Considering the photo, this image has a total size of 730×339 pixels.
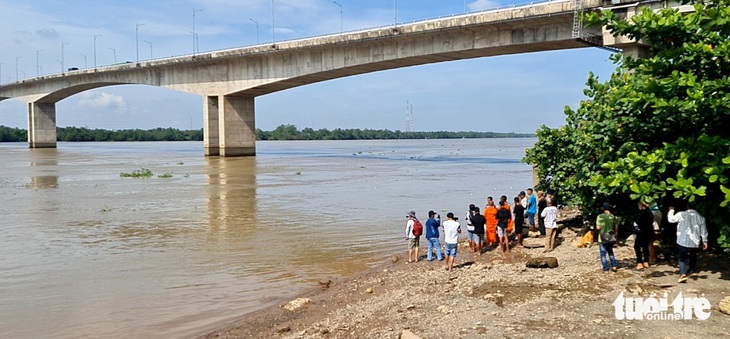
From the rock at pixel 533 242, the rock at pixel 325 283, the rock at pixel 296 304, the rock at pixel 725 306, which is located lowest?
the rock at pixel 325 283

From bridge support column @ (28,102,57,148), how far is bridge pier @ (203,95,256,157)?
41198 mm

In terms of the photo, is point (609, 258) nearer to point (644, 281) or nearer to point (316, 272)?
point (644, 281)

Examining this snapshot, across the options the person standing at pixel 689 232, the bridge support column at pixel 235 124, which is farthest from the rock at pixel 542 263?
the bridge support column at pixel 235 124

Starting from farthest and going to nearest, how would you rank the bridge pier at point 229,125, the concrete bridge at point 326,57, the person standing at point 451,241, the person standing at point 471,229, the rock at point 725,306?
the bridge pier at point 229,125 < the concrete bridge at point 326,57 < the person standing at point 471,229 < the person standing at point 451,241 < the rock at point 725,306

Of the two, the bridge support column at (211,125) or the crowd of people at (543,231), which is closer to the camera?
the crowd of people at (543,231)

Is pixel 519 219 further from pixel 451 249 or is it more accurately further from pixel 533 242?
pixel 451 249

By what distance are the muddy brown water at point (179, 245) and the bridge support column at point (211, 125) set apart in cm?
2378

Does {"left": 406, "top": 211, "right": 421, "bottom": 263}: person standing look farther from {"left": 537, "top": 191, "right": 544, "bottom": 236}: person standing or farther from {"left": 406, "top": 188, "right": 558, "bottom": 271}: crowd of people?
{"left": 537, "top": 191, "right": 544, "bottom": 236}: person standing

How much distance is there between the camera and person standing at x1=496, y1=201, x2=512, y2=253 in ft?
42.4

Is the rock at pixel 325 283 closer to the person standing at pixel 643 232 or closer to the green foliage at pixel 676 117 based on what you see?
the green foliage at pixel 676 117

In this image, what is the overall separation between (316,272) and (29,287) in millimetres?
5315

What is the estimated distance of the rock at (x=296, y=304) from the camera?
9094mm

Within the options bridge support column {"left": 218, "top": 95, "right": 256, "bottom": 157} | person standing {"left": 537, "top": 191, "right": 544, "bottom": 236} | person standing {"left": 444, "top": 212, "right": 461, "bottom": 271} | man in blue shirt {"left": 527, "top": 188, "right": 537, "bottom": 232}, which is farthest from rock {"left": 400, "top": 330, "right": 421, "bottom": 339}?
bridge support column {"left": 218, "top": 95, "right": 256, "bottom": 157}

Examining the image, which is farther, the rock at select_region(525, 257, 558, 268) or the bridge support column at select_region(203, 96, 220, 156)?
the bridge support column at select_region(203, 96, 220, 156)
